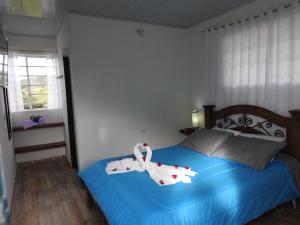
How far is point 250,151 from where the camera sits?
2.46 meters

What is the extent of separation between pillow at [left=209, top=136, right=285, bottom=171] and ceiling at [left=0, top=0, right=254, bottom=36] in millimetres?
1844

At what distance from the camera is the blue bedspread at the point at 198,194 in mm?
1650

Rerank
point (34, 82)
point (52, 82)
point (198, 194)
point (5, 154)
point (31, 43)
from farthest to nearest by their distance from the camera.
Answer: point (52, 82) → point (34, 82) → point (31, 43) → point (5, 154) → point (198, 194)

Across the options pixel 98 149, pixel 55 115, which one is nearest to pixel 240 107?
pixel 98 149

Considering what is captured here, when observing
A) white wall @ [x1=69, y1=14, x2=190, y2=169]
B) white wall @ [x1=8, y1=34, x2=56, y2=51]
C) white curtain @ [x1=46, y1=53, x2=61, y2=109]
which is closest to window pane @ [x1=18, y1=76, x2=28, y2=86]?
white curtain @ [x1=46, y1=53, x2=61, y2=109]

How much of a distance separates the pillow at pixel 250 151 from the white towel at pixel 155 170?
2.03 ft

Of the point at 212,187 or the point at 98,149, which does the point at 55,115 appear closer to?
the point at 98,149

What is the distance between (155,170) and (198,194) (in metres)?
0.56

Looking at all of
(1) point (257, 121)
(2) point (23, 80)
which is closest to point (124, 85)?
(1) point (257, 121)

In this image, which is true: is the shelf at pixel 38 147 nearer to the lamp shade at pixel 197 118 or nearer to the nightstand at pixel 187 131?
the nightstand at pixel 187 131

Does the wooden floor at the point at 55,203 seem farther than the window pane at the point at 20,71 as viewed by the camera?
No

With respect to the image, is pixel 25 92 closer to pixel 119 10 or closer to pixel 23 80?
pixel 23 80

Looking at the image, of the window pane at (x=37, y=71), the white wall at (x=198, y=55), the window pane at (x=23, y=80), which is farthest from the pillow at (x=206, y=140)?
the window pane at (x=23, y=80)

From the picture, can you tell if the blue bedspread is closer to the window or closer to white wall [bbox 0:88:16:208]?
white wall [bbox 0:88:16:208]
